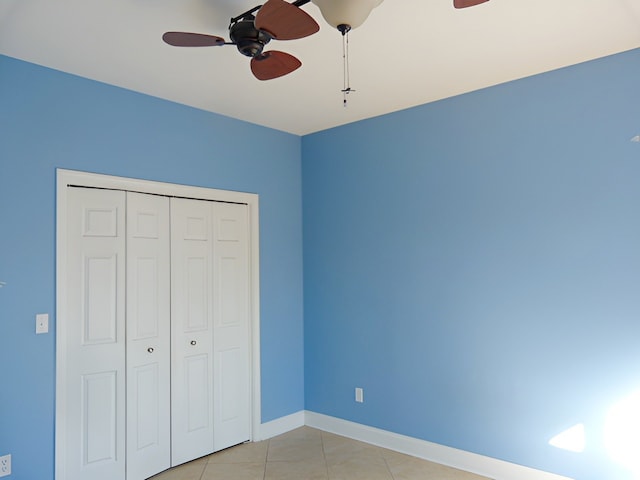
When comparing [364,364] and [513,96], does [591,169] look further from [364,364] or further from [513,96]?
[364,364]

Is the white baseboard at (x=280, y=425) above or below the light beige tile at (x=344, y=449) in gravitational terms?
above

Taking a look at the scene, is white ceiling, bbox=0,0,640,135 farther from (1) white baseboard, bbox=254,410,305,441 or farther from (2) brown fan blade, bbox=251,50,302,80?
(1) white baseboard, bbox=254,410,305,441

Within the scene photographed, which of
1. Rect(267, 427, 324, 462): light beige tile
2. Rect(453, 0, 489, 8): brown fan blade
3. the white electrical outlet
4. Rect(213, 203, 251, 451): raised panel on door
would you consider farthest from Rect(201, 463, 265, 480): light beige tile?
Rect(453, 0, 489, 8): brown fan blade

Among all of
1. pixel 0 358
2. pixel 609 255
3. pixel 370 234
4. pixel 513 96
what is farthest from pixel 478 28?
pixel 0 358

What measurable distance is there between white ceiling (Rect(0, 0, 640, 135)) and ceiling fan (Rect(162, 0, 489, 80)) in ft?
0.86

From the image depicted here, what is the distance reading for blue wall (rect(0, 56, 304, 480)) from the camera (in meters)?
2.70

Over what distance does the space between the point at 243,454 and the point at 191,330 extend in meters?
1.10

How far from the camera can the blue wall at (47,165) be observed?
8.84 feet

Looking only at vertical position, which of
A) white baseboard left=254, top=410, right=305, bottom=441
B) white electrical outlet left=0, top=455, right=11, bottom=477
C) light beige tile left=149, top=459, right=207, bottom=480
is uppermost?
white electrical outlet left=0, top=455, right=11, bottom=477

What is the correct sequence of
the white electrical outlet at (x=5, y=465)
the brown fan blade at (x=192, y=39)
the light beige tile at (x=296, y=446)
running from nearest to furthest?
the brown fan blade at (x=192, y=39)
the white electrical outlet at (x=5, y=465)
the light beige tile at (x=296, y=446)

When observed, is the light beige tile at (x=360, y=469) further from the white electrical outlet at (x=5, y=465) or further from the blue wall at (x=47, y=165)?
the white electrical outlet at (x=5, y=465)

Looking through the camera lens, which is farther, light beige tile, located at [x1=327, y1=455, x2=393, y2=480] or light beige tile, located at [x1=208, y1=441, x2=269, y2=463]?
light beige tile, located at [x1=208, y1=441, x2=269, y2=463]

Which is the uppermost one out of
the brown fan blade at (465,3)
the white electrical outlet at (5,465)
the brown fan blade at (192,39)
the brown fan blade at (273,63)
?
the brown fan blade at (192,39)

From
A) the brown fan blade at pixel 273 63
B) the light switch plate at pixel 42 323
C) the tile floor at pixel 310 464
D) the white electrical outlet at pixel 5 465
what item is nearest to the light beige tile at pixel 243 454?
the tile floor at pixel 310 464
